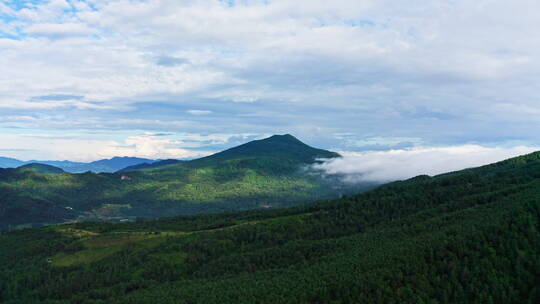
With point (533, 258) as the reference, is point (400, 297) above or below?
below

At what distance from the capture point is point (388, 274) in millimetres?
199125

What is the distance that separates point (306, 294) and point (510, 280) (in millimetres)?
92510

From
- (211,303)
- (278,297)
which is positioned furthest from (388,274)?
(211,303)

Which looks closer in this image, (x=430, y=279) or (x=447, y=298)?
(x=447, y=298)

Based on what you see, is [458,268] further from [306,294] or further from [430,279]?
[306,294]

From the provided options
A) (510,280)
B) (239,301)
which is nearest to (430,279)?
(510,280)

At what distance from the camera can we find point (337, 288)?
199875mm

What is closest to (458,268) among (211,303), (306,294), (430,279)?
(430,279)

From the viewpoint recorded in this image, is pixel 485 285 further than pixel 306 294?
No

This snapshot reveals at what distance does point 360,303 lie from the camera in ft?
609

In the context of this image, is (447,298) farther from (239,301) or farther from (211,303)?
(211,303)

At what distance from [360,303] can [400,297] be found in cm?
1804

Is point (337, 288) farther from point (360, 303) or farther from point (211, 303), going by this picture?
point (211, 303)

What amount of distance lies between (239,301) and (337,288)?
4658 centimetres
